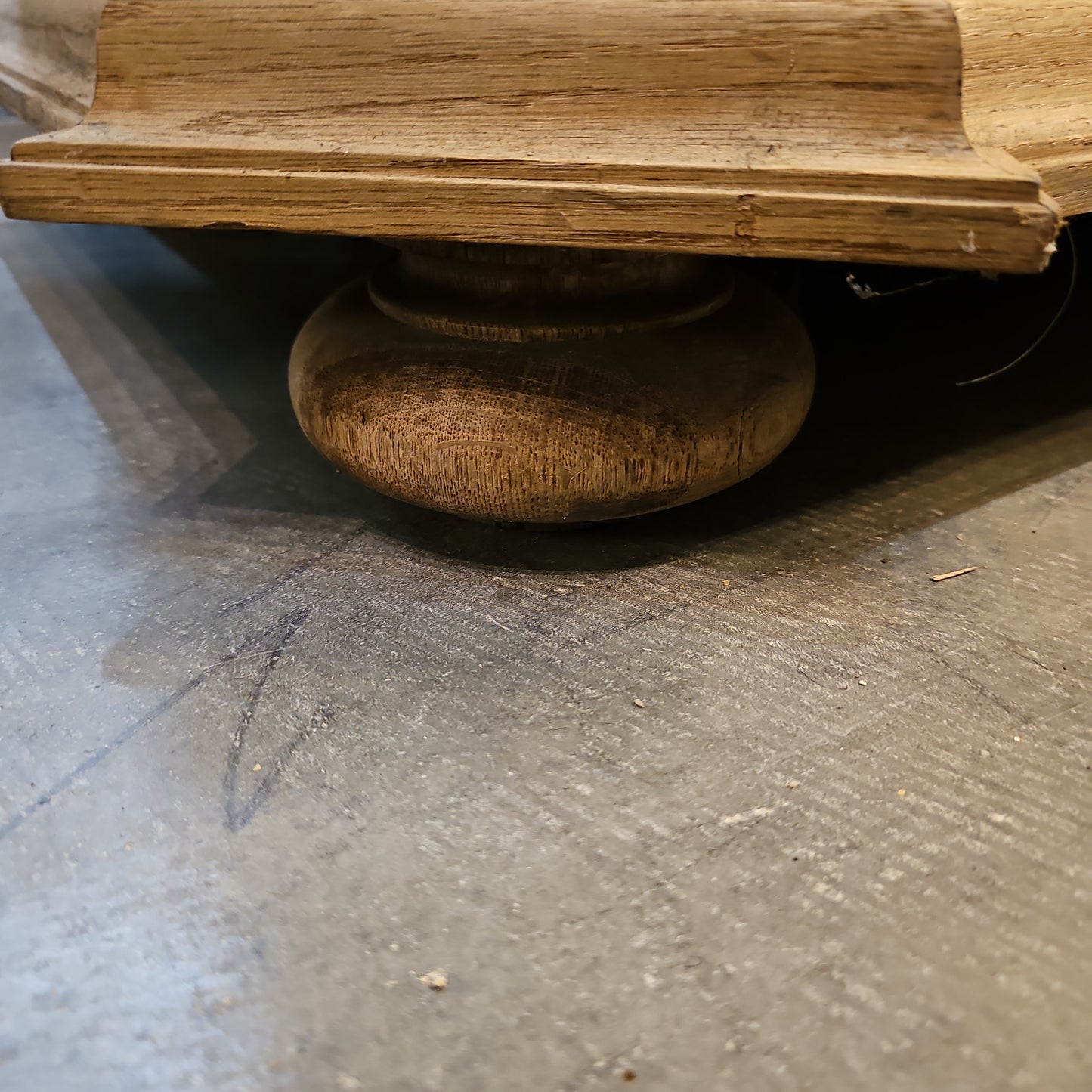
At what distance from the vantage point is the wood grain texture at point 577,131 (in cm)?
55

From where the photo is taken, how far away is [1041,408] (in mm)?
1014

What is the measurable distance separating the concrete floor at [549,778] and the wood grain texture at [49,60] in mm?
325

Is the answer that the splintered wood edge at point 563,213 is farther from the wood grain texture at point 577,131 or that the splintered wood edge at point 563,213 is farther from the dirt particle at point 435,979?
the dirt particle at point 435,979

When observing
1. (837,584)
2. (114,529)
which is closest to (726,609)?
(837,584)

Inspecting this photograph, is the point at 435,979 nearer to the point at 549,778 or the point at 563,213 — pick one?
the point at 549,778

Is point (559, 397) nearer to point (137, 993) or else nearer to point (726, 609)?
point (726, 609)

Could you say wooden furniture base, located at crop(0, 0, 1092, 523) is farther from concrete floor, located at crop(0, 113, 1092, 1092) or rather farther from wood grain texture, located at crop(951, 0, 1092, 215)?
concrete floor, located at crop(0, 113, 1092, 1092)

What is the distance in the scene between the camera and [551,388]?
71 centimetres

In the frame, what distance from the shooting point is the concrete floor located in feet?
1.40

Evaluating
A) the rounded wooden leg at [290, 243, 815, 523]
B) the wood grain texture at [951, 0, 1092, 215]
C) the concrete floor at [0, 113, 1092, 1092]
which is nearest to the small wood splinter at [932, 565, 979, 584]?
the concrete floor at [0, 113, 1092, 1092]

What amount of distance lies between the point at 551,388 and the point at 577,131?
0.57 ft

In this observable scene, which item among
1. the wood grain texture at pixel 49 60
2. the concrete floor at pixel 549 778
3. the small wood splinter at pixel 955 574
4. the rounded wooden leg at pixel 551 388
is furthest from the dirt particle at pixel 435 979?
the wood grain texture at pixel 49 60

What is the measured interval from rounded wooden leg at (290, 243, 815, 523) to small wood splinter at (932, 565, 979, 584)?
0.15 meters

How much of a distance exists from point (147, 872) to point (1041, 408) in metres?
0.94
